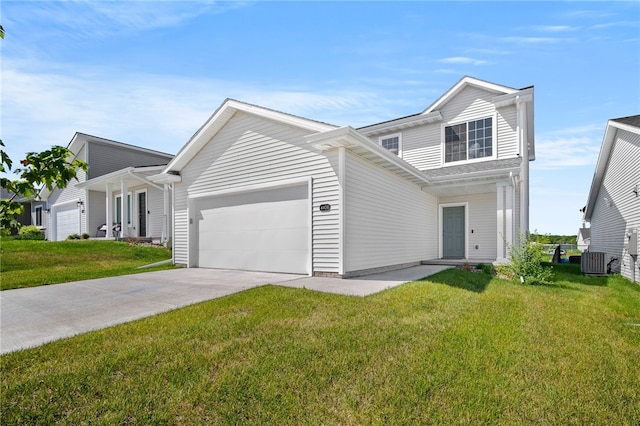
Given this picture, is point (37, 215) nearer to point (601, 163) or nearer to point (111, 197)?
point (111, 197)

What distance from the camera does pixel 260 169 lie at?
9.51m

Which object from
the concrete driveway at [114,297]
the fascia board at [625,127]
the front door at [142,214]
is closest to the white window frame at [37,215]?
the front door at [142,214]

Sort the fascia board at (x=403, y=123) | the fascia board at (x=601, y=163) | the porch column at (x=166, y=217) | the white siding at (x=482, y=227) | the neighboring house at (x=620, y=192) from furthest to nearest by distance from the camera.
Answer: the porch column at (x=166, y=217)
the fascia board at (x=403, y=123)
the white siding at (x=482, y=227)
the fascia board at (x=601, y=163)
the neighboring house at (x=620, y=192)

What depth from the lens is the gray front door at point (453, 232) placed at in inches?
536

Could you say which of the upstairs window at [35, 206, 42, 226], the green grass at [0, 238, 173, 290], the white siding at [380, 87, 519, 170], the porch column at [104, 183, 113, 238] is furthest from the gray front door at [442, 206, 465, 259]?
the upstairs window at [35, 206, 42, 226]

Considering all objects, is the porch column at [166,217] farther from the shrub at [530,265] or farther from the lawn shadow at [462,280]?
the shrub at [530,265]

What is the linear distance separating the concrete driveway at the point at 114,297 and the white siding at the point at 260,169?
1.32 meters

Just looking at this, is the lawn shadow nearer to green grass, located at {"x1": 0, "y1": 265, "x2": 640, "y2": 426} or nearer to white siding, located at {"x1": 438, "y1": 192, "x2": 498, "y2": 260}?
green grass, located at {"x1": 0, "y1": 265, "x2": 640, "y2": 426}

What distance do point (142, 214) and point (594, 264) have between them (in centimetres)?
2061

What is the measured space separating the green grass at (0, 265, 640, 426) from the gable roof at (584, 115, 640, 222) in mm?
7703

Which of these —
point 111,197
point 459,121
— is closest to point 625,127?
point 459,121

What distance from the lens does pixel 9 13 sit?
2494 mm

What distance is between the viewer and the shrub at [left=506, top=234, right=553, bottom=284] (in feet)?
27.2

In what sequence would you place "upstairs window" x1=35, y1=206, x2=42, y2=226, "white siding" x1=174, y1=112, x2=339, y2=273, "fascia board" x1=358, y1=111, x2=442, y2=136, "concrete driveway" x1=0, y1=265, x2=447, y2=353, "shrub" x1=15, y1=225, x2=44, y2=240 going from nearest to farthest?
"concrete driveway" x1=0, y1=265, x2=447, y2=353, "white siding" x1=174, y1=112, x2=339, y2=273, "fascia board" x1=358, y1=111, x2=442, y2=136, "shrub" x1=15, y1=225, x2=44, y2=240, "upstairs window" x1=35, y1=206, x2=42, y2=226
